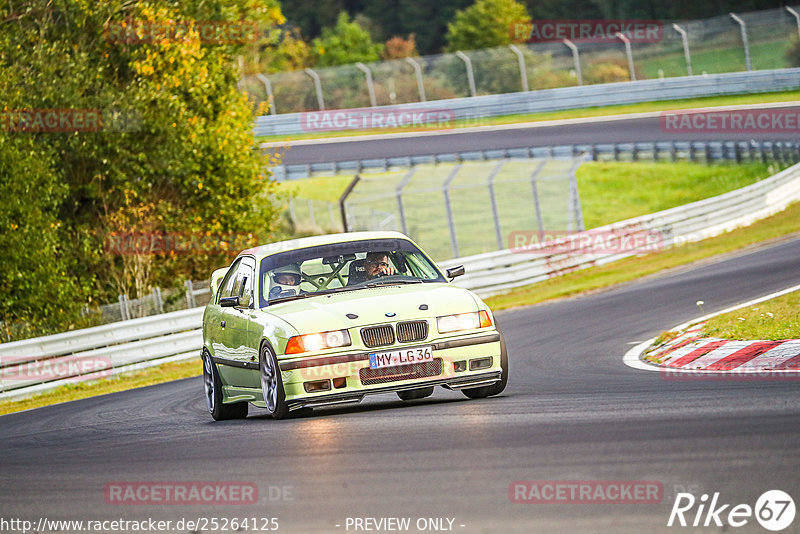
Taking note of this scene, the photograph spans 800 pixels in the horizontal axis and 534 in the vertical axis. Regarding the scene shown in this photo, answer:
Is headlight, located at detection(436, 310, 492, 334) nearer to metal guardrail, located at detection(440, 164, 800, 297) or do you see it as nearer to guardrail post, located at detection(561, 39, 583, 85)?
metal guardrail, located at detection(440, 164, 800, 297)

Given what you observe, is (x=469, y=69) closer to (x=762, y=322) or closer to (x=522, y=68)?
(x=522, y=68)

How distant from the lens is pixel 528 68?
46.8 metres

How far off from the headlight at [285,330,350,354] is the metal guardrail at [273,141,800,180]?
26.3m

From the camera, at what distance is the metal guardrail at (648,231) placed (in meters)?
24.8

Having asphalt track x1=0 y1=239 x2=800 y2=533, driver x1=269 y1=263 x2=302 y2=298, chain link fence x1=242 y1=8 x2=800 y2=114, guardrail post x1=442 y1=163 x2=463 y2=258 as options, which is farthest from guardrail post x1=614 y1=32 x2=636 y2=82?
driver x1=269 y1=263 x2=302 y2=298

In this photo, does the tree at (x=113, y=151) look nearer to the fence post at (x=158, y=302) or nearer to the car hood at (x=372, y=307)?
the fence post at (x=158, y=302)

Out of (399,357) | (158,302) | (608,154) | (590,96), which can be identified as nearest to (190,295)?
(158,302)

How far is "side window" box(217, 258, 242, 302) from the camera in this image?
36.8ft

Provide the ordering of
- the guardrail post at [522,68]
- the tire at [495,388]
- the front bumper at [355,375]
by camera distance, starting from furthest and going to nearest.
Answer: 1. the guardrail post at [522,68]
2. the tire at [495,388]
3. the front bumper at [355,375]

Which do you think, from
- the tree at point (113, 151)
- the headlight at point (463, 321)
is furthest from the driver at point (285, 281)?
the tree at point (113, 151)

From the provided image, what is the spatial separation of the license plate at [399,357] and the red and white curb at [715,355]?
2.74m

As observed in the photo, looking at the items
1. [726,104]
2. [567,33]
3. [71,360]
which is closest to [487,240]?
[726,104]

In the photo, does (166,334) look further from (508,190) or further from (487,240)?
(508,190)

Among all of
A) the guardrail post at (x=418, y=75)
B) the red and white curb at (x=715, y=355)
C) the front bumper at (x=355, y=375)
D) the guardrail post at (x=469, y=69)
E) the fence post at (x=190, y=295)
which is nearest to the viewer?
the front bumper at (x=355, y=375)
